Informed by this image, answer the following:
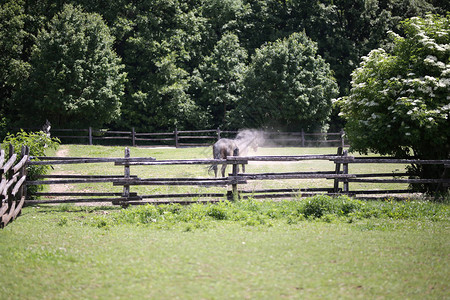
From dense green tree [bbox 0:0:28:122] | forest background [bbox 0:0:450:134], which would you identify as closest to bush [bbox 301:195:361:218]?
forest background [bbox 0:0:450:134]

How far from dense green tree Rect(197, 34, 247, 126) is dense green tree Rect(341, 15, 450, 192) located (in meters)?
27.1

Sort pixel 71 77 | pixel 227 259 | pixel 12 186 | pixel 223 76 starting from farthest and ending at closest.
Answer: pixel 223 76 < pixel 71 77 < pixel 12 186 < pixel 227 259

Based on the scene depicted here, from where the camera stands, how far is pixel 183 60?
42812mm

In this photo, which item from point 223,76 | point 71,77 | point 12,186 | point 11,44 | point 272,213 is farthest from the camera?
point 223,76

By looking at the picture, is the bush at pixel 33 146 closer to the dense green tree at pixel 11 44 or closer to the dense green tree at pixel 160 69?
the dense green tree at pixel 11 44

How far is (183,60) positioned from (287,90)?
11.8 meters

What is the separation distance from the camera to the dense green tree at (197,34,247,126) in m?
41.0

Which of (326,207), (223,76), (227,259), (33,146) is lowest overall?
(227,259)

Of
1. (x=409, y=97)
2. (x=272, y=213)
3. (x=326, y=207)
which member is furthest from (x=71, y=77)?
(x=326, y=207)

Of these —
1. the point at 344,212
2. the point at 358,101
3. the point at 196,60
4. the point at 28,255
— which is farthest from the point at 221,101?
the point at 28,255

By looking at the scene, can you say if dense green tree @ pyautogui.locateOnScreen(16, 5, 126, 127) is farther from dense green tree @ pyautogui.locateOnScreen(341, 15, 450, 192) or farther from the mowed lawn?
dense green tree @ pyautogui.locateOnScreen(341, 15, 450, 192)

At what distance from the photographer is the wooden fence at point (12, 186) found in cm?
938

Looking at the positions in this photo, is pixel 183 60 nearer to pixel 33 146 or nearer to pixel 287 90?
pixel 287 90

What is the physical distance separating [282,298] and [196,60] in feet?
136
